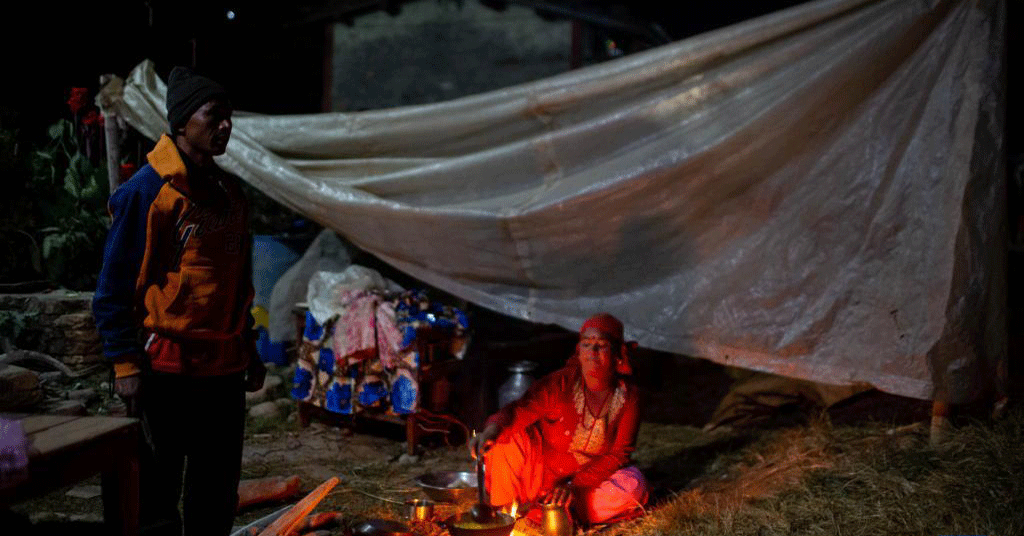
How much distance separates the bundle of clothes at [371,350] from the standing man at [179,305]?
2.39 metres

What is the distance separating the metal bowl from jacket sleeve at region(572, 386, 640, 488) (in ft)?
1.94

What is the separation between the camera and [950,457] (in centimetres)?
441

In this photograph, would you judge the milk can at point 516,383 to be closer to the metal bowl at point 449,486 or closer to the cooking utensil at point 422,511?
the metal bowl at point 449,486

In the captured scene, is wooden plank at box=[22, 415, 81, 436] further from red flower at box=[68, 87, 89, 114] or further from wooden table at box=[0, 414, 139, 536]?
red flower at box=[68, 87, 89, 114]

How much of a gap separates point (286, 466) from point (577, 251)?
2.47 m

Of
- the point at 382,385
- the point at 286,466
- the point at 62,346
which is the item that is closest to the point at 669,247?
the point at 382,385

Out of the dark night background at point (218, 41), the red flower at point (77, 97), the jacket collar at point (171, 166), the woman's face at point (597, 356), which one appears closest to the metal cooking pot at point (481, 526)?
the woman's face at point (597, 356)

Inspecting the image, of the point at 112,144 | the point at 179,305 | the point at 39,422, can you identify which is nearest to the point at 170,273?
the point at 179,305

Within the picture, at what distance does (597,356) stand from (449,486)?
1.13m

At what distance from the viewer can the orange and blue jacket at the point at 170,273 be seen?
2863 mm

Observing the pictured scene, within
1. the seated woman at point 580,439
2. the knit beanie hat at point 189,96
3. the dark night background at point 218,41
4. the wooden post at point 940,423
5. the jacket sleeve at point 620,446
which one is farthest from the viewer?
the dark night background at point 218,41

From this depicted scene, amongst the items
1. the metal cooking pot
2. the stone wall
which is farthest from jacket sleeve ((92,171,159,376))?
the stone wall

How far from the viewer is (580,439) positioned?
4523mm

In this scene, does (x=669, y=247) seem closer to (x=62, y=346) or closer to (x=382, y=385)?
(x=382, y=385)
